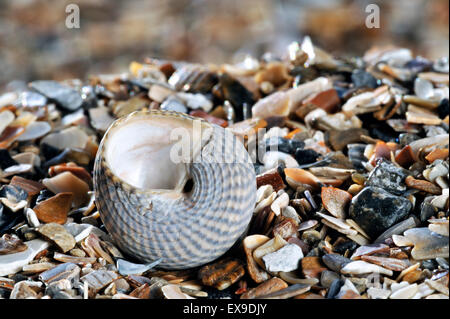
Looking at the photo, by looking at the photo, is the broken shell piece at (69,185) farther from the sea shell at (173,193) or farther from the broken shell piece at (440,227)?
the broken shell piece at (440,227)

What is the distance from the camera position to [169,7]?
2549 millimetres

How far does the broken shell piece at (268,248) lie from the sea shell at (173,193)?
0.04m

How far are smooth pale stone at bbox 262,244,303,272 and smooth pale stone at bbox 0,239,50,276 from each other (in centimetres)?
36

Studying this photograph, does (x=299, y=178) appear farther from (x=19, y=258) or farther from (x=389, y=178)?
Result: (x=19, y=258)

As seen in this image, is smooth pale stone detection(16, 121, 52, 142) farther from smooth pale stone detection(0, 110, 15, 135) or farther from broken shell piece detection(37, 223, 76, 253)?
broken shell piece detection(37, 223, 76, 253)

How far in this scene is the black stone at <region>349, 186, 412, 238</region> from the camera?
0.95 metres

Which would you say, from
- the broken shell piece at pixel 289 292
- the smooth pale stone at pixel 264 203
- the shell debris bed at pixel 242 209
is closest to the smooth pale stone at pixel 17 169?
the shell debris bed at pixel 242 209

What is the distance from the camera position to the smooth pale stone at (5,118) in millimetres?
1343

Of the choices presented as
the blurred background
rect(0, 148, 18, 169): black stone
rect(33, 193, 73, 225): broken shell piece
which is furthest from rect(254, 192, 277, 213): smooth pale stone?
the blurred background

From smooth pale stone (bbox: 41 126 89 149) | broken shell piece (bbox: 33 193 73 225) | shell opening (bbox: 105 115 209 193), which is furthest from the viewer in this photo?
smooth pale stone (bbox: 41 126 89 149)

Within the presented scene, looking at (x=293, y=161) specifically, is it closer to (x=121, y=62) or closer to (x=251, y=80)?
(x=251, y=80)

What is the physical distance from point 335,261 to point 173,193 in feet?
0.85

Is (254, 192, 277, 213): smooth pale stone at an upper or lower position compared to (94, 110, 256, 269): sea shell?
lower
